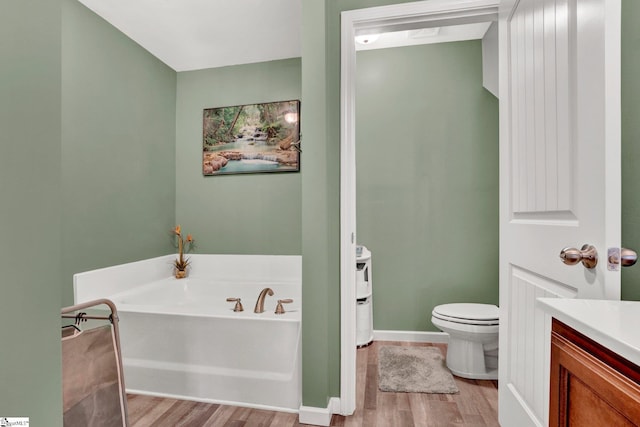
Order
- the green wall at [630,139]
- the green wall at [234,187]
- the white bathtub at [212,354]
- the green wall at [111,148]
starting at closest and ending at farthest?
the green wall at [630,139] → the white bathtub at [212,354] → the green wall at [111,148] → the green wall at [234,187]

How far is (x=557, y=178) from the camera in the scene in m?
1.10

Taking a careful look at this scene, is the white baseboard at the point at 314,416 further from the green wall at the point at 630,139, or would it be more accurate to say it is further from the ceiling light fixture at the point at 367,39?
the ceiling light fixture at the point at 367,39

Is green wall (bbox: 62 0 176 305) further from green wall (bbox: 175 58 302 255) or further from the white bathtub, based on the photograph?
the white bathtub

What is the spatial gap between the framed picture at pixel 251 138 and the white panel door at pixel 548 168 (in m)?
1.85

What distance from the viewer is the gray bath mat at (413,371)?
2236mm

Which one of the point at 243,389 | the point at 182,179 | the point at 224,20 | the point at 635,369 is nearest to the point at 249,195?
the point at 182,179

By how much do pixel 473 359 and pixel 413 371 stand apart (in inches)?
16.5

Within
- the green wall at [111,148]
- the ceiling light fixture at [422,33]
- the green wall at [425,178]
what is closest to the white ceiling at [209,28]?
the green wall at [111,148]

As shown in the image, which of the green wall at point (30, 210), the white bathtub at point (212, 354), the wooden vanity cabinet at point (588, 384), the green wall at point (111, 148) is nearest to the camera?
the green wall at point (30, 210)

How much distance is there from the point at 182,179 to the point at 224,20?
1484 mm

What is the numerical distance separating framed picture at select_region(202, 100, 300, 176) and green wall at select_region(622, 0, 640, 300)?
7.30 ft

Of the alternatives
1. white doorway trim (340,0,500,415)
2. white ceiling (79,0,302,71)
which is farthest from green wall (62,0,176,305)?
white doorway trim (340,0,500,415)

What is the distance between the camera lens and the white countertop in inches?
22.2

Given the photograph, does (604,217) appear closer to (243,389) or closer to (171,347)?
(243,389)
